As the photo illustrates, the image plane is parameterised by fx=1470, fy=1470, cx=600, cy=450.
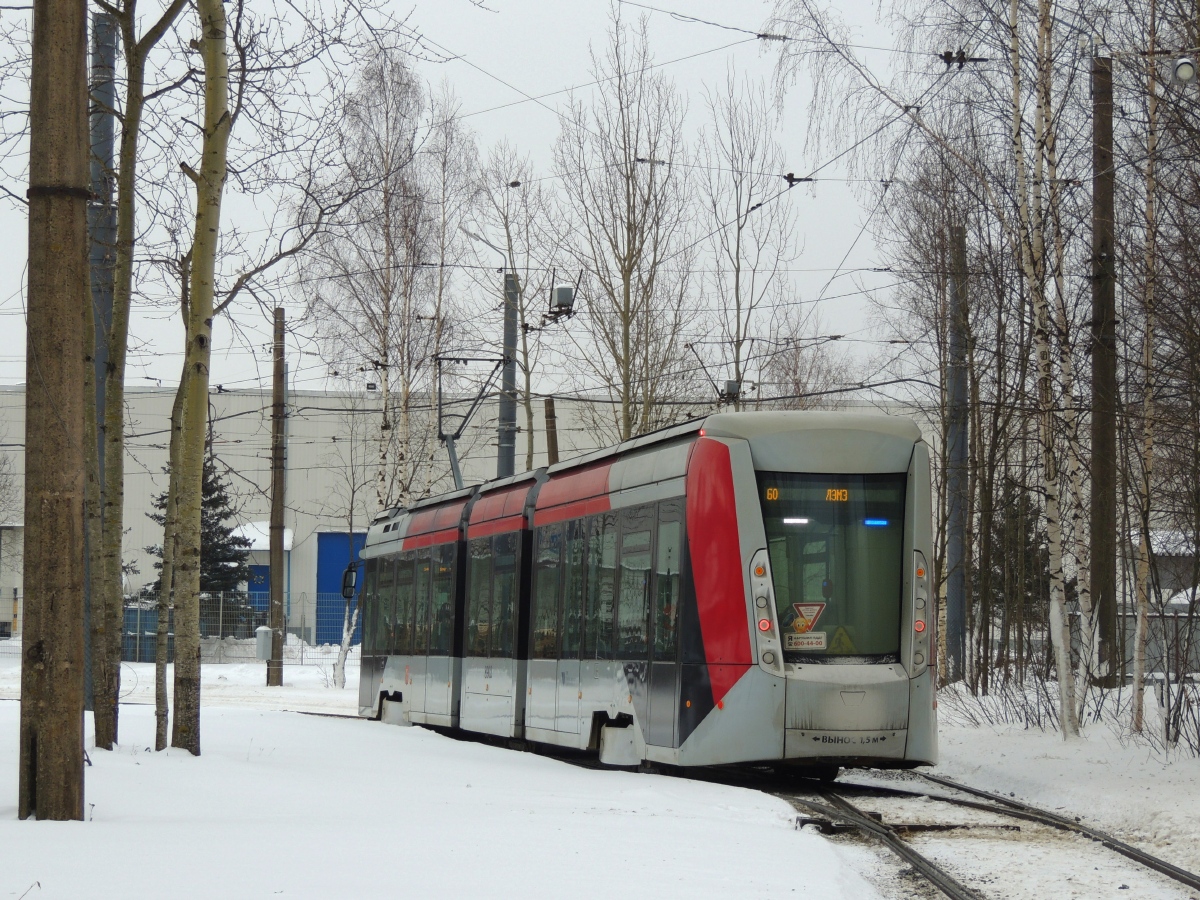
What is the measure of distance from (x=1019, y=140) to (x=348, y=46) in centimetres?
648

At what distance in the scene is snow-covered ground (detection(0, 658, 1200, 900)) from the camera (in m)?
6.20

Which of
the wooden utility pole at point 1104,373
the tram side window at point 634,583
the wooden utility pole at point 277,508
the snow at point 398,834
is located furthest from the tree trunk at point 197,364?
the wooden utility pole at point 277,508

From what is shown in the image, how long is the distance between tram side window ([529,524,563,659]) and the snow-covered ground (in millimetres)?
1222

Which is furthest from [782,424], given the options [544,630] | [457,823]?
[457,823]

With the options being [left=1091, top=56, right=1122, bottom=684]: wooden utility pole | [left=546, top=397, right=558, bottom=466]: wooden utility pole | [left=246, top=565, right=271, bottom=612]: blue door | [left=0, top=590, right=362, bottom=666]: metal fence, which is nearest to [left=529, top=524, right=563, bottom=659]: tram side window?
[left=1091, top=56, right=1122, bottom=684]: wooden utility pole

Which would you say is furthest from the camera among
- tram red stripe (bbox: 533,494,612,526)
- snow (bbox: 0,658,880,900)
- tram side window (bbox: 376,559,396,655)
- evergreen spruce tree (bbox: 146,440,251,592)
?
evergreen spruce tree (bbox: 146,440,251,592)

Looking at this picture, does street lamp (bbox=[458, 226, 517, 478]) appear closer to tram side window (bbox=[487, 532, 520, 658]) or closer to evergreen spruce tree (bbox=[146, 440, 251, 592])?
tram side window (bbox=[487, 532, 520, 658])

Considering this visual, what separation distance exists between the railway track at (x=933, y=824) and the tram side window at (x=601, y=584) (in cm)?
227

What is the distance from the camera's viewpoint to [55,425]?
23.3 feet

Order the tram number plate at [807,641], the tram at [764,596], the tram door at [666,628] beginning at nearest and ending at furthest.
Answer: the tram at [764,596] → the tram number plate at [807,641] → the tram door at [666,628]

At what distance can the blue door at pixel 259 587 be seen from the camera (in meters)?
46.8

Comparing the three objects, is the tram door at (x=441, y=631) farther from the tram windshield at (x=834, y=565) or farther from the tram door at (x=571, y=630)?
the tram windshield at (x=834, y=565)

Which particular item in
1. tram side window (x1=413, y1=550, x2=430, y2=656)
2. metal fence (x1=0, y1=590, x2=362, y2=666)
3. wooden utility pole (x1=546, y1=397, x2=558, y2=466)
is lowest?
metal fence (x1=0, y1=590, x2=362, y2=666)

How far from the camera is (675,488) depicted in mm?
12062
